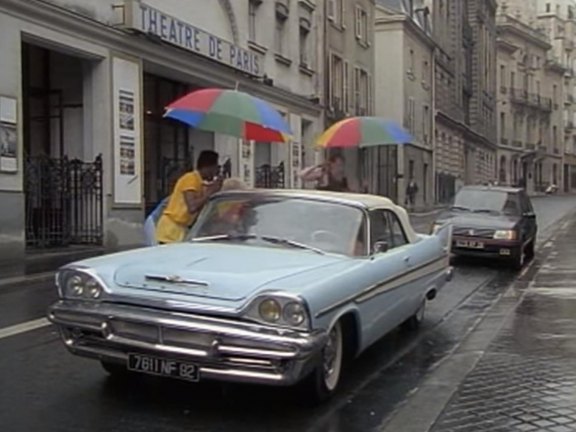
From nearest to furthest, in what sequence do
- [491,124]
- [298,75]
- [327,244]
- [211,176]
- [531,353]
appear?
[327,244], [531,353], [211,176], [298,75], [491,124]

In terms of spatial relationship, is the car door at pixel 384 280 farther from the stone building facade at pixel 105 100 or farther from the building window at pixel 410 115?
the building window at pixel 410 115

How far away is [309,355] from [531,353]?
3.31 m

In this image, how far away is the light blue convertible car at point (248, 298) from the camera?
5352 millimetres

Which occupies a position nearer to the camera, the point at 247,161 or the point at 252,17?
the point at 247,161

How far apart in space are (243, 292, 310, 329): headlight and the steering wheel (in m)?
1.52

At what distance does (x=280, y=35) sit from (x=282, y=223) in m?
22.2

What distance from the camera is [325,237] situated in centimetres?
693

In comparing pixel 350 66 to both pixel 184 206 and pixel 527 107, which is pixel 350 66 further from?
pixel 527 107

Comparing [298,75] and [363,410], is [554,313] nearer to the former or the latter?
[363,410]

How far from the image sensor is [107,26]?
18.1 meters

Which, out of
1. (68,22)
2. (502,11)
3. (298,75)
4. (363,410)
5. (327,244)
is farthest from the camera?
(502,11)

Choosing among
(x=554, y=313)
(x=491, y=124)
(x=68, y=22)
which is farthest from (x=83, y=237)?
(x=491, y=124)

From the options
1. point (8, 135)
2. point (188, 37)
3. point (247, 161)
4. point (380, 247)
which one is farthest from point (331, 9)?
point (380, 247)

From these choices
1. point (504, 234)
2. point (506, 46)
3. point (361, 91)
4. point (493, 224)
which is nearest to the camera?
point (504, 234)
